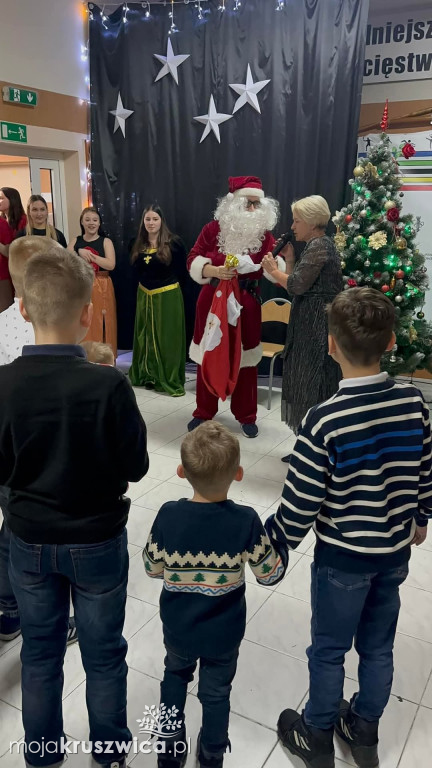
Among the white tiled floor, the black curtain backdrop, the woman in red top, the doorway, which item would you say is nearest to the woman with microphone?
the white tiled floor

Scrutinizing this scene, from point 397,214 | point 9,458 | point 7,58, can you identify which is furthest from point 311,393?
point 7,58

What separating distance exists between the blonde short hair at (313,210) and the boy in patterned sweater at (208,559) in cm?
188

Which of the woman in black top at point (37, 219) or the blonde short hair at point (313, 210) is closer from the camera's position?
the blonde short hair at point (313, 210)

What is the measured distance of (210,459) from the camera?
1.35 meters

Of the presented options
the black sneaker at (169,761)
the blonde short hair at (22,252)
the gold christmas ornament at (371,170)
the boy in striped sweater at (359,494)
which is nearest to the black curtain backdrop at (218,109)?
the gold christmas ornament at (371,170)

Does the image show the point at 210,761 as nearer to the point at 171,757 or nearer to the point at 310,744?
the point at 171,757

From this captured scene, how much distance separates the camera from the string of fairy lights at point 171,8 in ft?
16.0

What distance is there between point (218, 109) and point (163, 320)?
1919 mm

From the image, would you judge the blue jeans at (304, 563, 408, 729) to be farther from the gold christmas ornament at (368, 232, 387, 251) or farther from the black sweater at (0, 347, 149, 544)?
the gold christmas ornament at (368, 232, 387, 251)

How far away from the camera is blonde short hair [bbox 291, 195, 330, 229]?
2.96m

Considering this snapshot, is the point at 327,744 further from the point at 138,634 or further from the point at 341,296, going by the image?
the point at 341,296

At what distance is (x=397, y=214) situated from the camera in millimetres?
3820

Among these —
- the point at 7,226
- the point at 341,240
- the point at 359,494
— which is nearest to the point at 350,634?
the point at 359,494

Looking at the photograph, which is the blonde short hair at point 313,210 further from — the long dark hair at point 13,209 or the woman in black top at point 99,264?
the long dark hair at point 13,209
